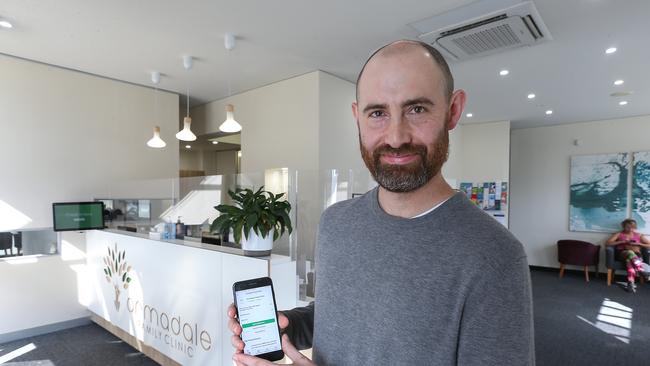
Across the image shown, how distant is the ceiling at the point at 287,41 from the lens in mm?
2852

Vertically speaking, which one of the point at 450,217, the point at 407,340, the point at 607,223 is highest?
the point at 450,217

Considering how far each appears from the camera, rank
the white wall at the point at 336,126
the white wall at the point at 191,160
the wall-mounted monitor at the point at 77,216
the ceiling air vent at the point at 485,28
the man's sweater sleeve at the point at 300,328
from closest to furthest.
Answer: the man's sweater sleeve at the point at 300,328 < the ceiling air vent at the point at 485,28 < the wall-mounted monitor at the point at 77,216 < the white wall at the point at 336,126 < the white wall at the point at 191,160

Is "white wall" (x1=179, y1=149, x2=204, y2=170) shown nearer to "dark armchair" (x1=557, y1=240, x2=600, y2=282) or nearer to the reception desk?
the reception desk

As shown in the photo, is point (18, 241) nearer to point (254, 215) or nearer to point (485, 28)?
point (254, 215)

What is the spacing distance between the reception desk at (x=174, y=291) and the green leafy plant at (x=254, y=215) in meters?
0.21

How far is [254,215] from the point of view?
2.16 metres

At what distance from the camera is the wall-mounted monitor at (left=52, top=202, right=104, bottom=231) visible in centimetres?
393

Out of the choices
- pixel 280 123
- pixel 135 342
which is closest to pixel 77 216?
pixel 135 342

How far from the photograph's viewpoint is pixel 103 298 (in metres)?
3.94

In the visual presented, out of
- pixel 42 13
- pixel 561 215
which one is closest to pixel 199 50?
pixel 42 13

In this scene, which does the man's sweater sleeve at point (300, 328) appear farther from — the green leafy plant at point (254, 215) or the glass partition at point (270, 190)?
the green leafy plant at point (254, 215)

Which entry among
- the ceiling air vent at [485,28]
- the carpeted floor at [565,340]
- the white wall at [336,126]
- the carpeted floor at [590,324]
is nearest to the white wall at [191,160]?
the carpeted floor at [565,340]

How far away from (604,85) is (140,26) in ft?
19.2

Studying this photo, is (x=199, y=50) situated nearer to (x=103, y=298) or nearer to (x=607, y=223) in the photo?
(x=103, y=298)
